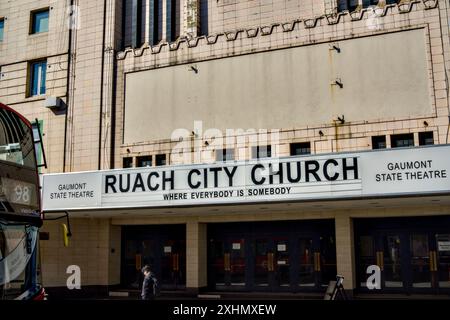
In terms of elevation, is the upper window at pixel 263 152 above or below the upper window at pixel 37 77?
below

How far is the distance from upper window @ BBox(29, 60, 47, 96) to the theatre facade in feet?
21.7

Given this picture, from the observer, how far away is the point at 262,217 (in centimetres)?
2266

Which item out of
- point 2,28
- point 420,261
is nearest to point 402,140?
point 420,261

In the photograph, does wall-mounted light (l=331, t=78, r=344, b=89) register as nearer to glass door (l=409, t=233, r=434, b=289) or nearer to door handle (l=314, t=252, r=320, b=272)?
glass door (l=409, t=233, r=434, b=289)

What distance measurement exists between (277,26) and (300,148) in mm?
5329

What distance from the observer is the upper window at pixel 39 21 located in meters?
28.2

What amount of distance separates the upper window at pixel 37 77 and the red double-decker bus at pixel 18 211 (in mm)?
16784

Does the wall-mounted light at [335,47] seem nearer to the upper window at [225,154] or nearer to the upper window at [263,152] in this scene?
the upper window at [263,152]

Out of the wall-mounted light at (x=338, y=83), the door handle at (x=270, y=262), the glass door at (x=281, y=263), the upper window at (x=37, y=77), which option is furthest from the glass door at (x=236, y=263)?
the upper window at (x=37, y=77)

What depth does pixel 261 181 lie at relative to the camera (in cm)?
1948

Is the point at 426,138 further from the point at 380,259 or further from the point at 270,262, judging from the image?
the point at 270,262

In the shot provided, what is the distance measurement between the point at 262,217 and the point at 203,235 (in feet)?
9.54

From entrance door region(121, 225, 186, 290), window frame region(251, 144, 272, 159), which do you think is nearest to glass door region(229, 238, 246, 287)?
entrance door region(121, 225, 186, 290)
